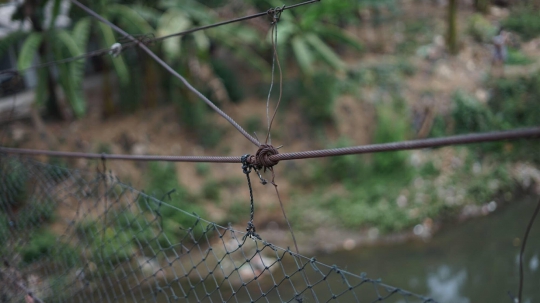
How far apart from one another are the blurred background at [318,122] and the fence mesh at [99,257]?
474 mm

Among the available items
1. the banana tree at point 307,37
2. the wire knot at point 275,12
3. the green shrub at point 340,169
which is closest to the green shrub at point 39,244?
the green shrub at point 340,169

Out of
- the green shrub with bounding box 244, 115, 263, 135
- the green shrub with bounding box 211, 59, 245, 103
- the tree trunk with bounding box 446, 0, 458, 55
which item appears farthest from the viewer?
the tree trunk with bounding box 446, 0, 458, 55

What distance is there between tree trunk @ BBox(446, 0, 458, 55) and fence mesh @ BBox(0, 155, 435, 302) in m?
4.44

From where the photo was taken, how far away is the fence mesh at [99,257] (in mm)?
3021

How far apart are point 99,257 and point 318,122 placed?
4.30 m

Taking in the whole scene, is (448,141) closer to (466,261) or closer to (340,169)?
(466,261)

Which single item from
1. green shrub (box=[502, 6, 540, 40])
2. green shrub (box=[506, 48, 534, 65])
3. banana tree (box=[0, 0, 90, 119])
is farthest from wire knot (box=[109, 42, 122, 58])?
green shrub (box=[502, 6, 540, 40])

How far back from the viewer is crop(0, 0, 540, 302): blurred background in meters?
5.84

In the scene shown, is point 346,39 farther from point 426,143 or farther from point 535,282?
point 426,143

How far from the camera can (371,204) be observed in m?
6.59

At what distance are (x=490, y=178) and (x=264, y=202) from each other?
114 inches

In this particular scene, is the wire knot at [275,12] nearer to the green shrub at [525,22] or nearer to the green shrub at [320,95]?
the green shrub at [320,95]

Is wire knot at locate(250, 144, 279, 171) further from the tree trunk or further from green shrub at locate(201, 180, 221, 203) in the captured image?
the tree trunk

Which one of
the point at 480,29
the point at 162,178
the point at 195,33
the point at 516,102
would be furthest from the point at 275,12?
the point at 480,29
